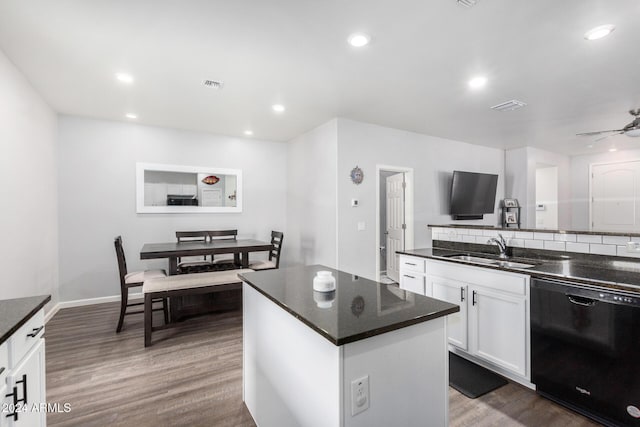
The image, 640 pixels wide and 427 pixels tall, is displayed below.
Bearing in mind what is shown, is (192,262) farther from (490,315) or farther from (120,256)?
(490,315)

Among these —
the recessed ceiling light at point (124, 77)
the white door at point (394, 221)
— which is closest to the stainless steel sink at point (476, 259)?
the white door at point (394, 221)

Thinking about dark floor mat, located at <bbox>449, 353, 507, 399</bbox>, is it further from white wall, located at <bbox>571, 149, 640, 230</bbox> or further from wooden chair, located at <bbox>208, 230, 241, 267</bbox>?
white wall, located at <bbox>571, 149, 640, 230</bbox>

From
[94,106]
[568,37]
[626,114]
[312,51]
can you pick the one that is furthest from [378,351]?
[626,114]

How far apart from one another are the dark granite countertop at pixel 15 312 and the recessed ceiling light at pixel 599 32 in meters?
3.83

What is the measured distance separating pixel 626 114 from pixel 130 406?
6.51m

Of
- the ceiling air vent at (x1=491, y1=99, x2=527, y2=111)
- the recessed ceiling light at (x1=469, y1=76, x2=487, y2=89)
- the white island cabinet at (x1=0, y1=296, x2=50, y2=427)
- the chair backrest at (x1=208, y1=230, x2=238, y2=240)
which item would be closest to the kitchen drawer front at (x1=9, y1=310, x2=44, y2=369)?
the white island cabinet at (x1=0, y1=296, x2=50, y2=427)

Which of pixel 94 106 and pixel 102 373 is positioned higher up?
pixel 94 106

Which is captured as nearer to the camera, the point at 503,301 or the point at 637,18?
the point at 637,18

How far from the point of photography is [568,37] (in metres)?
2.24

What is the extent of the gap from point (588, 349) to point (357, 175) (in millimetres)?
3104

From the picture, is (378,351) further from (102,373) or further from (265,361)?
(102,373)

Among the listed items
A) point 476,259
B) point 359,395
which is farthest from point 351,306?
point 476,259

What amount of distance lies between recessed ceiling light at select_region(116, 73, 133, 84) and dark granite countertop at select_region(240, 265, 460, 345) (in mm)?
2547

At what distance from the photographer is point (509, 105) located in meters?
3.70
